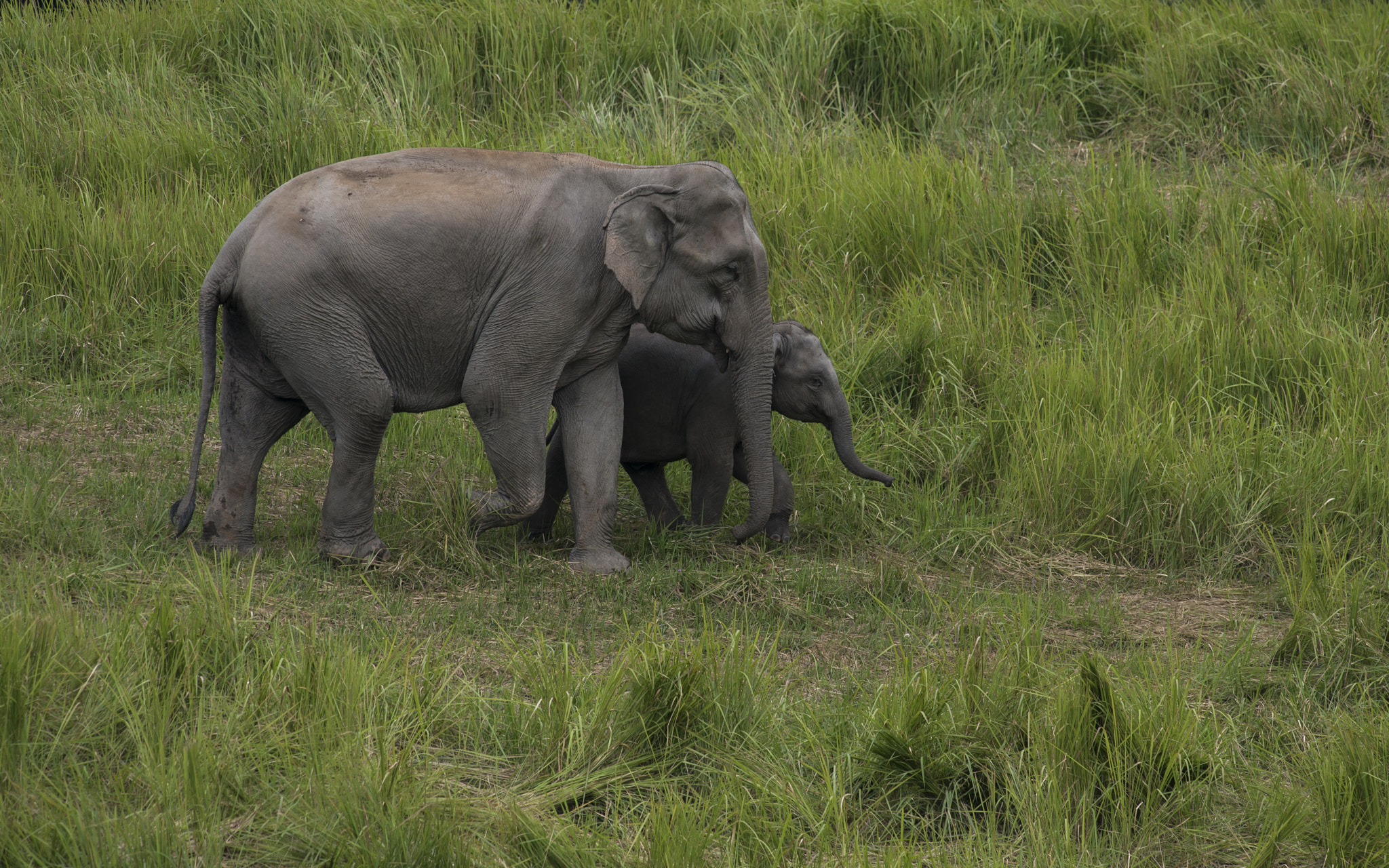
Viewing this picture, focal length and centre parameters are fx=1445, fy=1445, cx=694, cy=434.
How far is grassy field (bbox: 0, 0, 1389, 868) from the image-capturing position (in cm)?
351

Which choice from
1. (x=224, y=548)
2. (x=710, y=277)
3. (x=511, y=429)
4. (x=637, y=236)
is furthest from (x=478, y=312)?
(x=224, y=548)

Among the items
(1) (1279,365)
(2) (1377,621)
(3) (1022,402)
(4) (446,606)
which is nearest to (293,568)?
(4) (446,606)

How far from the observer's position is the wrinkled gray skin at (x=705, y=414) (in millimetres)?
5516

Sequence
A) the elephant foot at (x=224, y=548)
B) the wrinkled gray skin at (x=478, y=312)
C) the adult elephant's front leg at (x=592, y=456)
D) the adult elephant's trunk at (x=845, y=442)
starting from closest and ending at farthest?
the wrinkled gray skin at (x=478, y=312) < the elephant foot at (x=224, y=548) < the adult elephant's front leg at (x=592, y=456) < the adult elephant's trunk at (x=845, y=442)

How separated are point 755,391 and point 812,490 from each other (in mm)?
921

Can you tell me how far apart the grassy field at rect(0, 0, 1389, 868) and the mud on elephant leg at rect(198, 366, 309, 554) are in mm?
169

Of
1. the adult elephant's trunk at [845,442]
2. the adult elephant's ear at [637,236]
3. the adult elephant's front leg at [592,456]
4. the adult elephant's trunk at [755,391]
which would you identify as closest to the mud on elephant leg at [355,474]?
the adult elephant's front leg at [592,456]

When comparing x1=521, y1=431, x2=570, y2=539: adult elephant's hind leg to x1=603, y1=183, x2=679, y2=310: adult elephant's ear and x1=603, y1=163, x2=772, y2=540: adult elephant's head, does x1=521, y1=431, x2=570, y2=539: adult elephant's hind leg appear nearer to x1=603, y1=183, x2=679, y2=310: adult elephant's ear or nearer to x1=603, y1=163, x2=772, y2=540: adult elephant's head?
x1=603, y1=163, x2=772, y2=540: adult elephant's head

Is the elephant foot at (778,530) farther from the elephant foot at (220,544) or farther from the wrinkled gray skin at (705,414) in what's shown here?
the elephant foot at (220,544)

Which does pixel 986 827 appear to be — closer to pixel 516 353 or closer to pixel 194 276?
pixel 516 353

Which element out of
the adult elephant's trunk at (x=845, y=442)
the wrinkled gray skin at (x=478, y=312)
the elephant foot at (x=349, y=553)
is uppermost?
the wrinkled gray skin at (x=478, y=312)

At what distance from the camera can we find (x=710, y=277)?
5164 mm

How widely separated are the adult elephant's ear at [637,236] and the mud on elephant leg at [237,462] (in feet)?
4.41

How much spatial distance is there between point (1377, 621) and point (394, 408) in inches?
133
